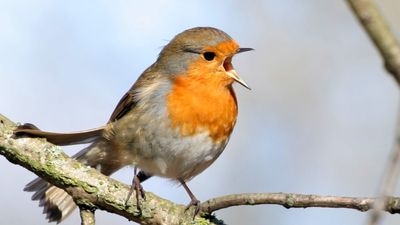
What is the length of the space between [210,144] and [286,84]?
8.02 ft

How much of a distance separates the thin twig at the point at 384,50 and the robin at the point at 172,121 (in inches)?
96.0

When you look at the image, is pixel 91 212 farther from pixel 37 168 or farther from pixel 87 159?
pixel 87 159

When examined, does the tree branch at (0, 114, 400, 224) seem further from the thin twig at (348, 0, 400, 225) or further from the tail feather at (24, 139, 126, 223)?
the thin twig at (348, 0, 400, 225)

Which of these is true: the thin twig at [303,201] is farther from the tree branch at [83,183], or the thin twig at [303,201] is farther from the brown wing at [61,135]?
the brown wing at [61,135]

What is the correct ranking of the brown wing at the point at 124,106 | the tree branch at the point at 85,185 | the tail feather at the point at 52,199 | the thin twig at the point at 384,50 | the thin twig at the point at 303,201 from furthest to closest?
the brown wing at the point at 124,106, the tail feather at the point at 52,199, the tree branch at the point at 85,185, the thin twig at the point at 303,201, the thin twig at the point at 384,50

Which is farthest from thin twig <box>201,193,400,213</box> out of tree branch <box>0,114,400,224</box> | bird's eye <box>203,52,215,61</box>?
bird's eye <box>203,52,215,61</box>

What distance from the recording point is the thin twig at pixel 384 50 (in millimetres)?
839

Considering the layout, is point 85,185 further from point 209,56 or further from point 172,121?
point 209,56

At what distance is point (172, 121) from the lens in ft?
11.3

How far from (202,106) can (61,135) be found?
2.57ft

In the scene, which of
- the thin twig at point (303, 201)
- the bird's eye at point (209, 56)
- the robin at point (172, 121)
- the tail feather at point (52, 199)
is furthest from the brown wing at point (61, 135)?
the thin twig at point (303, 201)

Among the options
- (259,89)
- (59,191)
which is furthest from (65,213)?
(259,89)

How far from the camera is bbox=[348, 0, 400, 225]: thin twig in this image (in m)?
0.84

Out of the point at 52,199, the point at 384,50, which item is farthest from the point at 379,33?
the point at 52,199
